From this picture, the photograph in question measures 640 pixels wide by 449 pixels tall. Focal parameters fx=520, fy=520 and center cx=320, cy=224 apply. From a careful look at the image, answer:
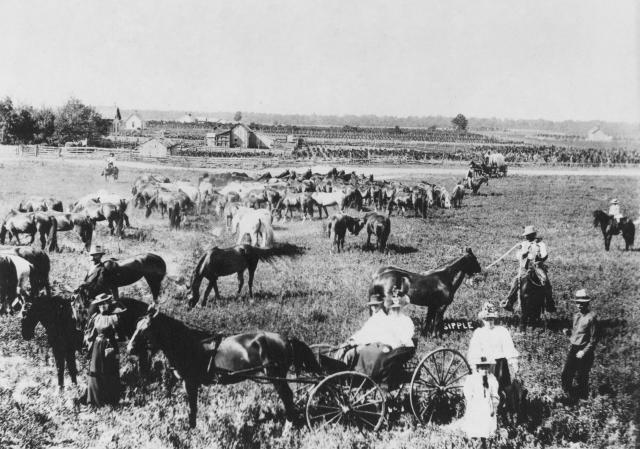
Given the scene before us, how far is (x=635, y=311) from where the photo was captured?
8641mm

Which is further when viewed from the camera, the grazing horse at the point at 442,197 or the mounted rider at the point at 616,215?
the grazing horse at the point at 442,197

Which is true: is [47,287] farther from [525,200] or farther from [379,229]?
[525,200]

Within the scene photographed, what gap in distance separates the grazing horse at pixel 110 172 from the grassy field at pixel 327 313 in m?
0.20

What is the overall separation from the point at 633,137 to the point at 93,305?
29.3ft

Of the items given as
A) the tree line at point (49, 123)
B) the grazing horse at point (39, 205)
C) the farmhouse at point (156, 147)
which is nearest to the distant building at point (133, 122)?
the farmhouse at point (156, 147)

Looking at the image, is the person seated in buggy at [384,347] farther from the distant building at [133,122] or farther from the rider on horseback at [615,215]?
the distant building at [133,122]

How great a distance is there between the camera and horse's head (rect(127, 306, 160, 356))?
6242 mm

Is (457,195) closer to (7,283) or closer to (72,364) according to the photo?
(72,364)

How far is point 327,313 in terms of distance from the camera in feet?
28.2

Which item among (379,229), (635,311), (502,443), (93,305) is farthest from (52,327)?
(635,311)

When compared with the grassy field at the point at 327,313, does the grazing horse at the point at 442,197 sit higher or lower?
higher

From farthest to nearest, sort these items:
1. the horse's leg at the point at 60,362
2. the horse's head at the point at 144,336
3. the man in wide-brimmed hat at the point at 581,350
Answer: the horse's leg at the point at 60,362 → the man in wide-brimmed hat at the point at 581,350 → the horse's head at the point at 144,336

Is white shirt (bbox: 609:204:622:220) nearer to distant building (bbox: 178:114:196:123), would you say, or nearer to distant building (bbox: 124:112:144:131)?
distant building (bbox: 178:114:196:123)

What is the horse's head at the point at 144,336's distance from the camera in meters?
6.24
